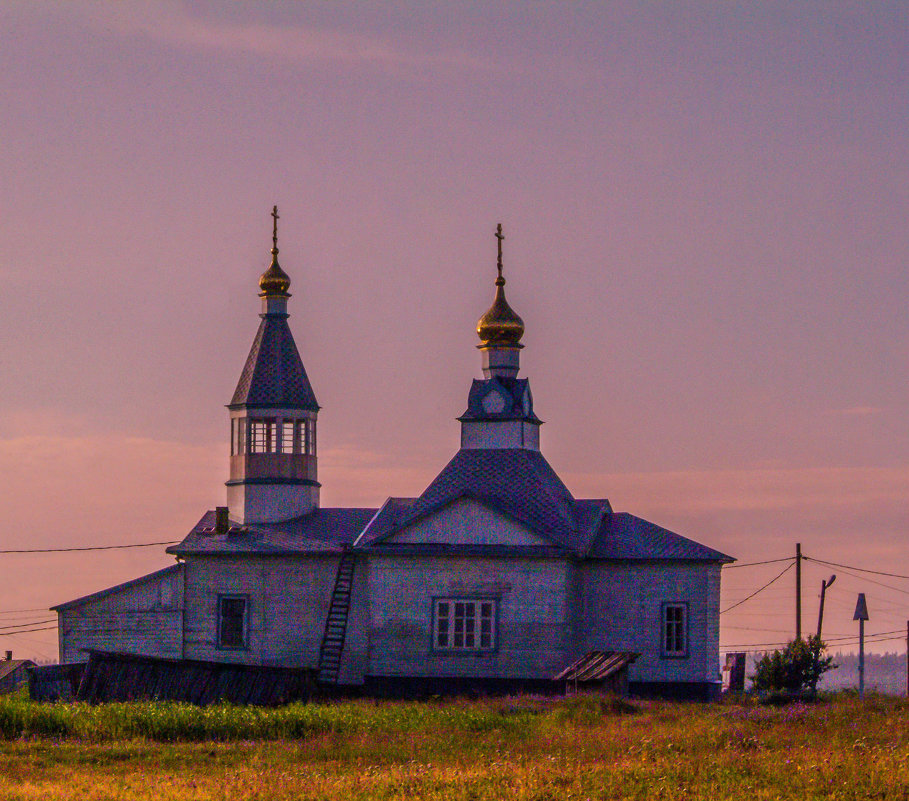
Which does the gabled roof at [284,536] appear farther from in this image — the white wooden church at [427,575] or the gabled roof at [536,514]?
the gabled roof at [536,514]

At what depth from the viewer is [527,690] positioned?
39.1 metres

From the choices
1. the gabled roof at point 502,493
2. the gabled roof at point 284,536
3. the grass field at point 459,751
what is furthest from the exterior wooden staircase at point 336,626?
the grass field at point 459,751

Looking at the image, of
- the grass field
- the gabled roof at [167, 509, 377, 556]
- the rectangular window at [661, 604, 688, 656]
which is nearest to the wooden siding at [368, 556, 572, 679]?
the gabled roof at [167, 509, 377, 556]

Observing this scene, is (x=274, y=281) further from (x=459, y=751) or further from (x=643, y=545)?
(x=459, y=751)

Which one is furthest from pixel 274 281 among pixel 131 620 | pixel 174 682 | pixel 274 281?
pixel 174 682

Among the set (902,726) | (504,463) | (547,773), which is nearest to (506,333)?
(504,463)

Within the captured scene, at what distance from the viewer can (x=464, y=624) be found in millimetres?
39688

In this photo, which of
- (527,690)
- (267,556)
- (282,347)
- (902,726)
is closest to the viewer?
(902,726)

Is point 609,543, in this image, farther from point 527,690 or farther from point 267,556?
point 267,556

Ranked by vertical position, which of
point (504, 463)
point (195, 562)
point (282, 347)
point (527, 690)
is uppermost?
point (282, 347)

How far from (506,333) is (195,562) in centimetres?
1004

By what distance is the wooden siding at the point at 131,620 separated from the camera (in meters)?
42.8

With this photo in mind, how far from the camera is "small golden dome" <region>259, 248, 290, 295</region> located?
45656 millimetres

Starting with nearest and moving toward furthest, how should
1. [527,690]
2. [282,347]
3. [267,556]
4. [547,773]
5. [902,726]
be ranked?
[547,773] < [902,726] < [527,690] < [267,556] < [282,347]
